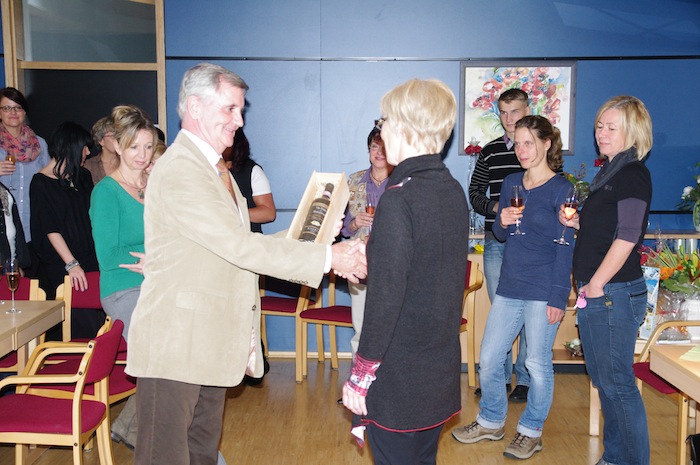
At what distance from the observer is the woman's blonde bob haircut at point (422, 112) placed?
2.14 meters

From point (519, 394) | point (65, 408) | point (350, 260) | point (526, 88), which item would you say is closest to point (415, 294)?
point (350, 260)

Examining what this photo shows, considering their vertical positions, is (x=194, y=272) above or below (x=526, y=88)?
below

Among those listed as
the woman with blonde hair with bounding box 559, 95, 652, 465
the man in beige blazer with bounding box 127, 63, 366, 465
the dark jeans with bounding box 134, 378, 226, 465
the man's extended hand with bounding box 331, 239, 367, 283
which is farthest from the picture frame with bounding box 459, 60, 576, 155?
the dark jeans with bounding box 134, 378, 226, 465

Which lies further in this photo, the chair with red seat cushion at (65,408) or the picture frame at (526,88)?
the picture frame at (526,88)

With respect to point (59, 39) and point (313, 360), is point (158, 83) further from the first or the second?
point (313, 360)

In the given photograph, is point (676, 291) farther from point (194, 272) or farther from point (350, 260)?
point (194, 272)

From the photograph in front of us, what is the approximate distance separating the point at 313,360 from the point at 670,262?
3.06 metres

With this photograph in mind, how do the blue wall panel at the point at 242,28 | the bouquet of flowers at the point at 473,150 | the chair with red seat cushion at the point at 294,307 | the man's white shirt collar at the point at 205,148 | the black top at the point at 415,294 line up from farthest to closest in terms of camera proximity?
the blue wall panel at the point at 242,28, the bouquet of flowers at the point at 473,150, the chair with red seat cushion at the point at 294,307, the man's white shirt collar at the point at 205,148, the black top at the point at 415,294

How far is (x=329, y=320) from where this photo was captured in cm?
513

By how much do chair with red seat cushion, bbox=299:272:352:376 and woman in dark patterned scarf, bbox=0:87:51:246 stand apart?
219cm

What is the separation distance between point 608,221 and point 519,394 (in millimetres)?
1983

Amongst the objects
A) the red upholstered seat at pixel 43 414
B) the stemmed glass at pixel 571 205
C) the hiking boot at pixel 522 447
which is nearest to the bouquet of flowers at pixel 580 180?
the stemmed glass at pixel 571 205

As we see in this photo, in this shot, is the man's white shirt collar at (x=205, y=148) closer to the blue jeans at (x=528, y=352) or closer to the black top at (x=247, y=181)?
the blue jeans at (x=528, y=352)

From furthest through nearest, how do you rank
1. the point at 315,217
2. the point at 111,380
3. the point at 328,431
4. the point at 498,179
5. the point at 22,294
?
the point at 498,179, the point at 328,431, the point at 22,294, the point at 111,380, the point at 315,217
